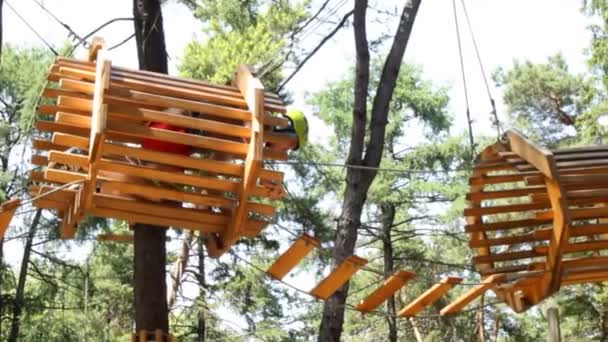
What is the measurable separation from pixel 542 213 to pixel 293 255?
1420 mm

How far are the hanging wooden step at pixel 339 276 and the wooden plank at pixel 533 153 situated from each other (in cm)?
97

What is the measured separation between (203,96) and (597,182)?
1.96 m

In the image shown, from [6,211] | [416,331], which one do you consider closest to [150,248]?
[6,211]

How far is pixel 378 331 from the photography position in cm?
1750

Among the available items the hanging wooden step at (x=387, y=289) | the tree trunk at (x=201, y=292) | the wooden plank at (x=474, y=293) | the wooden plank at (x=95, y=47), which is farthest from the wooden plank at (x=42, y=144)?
the tree trunk at (x=201, y=292)

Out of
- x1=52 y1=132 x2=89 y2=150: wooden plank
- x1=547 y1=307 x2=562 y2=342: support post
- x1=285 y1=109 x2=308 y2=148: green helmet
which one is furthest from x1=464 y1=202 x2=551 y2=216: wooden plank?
x1=52 y1=132 x2=89 y2=150: wooden plank

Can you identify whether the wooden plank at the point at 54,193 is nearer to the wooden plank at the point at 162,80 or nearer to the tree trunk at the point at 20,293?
the wooden plank at the point at 162,80

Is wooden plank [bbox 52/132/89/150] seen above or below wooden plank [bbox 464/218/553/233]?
above

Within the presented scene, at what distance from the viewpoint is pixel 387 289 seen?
4.18 m

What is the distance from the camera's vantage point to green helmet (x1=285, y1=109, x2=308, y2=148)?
13.4 ft

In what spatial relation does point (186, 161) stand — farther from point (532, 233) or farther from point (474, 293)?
point (532, 233)

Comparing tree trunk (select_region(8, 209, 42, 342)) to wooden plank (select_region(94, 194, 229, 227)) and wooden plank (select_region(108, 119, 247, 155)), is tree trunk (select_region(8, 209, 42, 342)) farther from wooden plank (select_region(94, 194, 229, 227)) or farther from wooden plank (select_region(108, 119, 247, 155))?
wooden plank (select_region(108, 119, 247, 155))

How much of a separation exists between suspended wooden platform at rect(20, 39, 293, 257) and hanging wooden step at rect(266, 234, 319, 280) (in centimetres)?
19

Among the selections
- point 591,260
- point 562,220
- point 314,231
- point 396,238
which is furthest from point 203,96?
point 396,238
